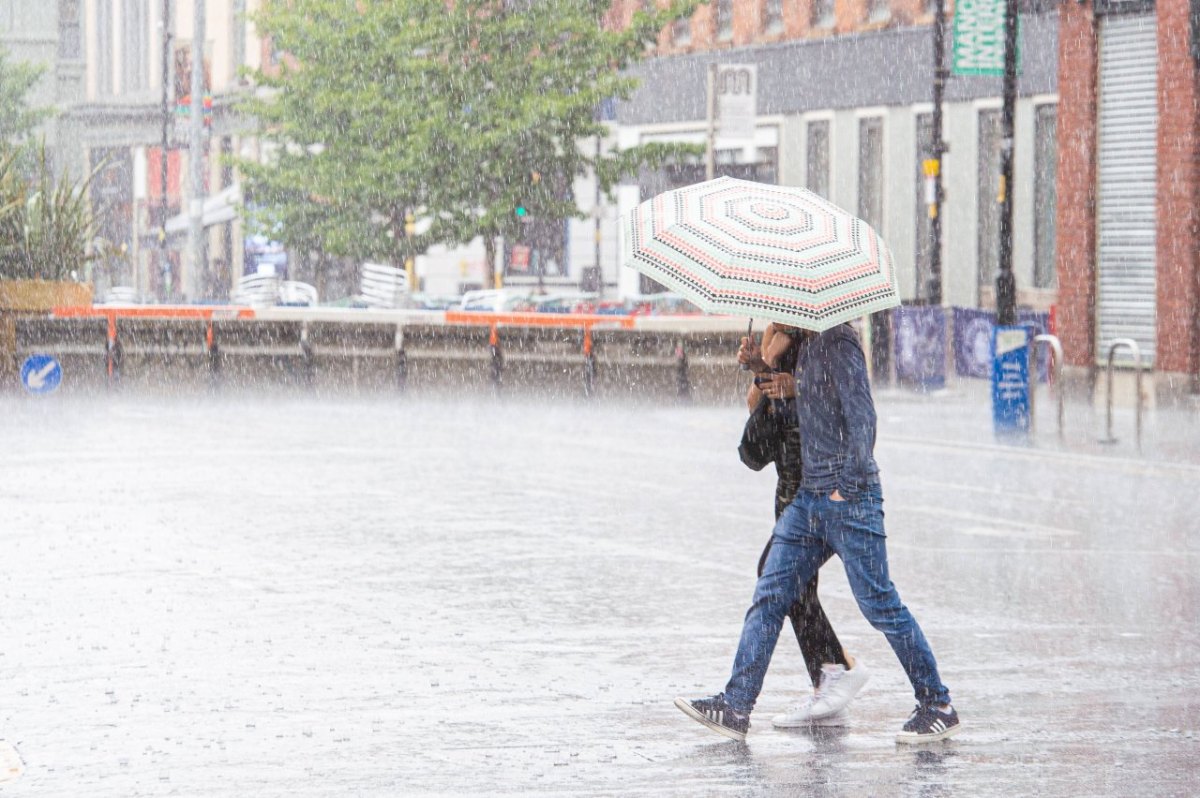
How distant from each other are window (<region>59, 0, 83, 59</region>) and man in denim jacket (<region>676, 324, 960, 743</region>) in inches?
3366

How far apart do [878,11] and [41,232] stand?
23087mm

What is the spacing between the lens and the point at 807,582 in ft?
24.7

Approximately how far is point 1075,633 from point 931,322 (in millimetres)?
19616

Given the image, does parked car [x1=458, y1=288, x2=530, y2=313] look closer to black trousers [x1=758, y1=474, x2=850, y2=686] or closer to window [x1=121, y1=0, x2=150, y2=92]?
black trousers [x1=758, y1=474, x2=850, y2=686]

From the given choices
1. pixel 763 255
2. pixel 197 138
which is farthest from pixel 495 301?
pixel 763 255

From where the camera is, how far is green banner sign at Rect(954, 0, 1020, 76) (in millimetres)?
31953

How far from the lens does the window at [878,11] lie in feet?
150

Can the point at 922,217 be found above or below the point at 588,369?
above

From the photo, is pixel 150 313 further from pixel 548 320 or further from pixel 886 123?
pixel 886 123

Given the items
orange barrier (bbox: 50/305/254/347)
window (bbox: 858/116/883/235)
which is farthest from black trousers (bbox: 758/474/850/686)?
window (bbox: 858/116/883/235)

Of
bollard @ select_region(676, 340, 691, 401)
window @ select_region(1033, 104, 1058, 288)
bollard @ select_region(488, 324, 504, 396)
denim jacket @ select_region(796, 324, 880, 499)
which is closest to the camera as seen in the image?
denim jacket @ select_region(796, 324, 880, 499)

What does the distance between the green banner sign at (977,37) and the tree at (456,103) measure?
1195 cm

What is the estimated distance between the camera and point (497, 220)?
1768 inches


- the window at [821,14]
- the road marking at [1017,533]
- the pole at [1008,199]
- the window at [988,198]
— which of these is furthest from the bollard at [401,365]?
the window at [821,14]
